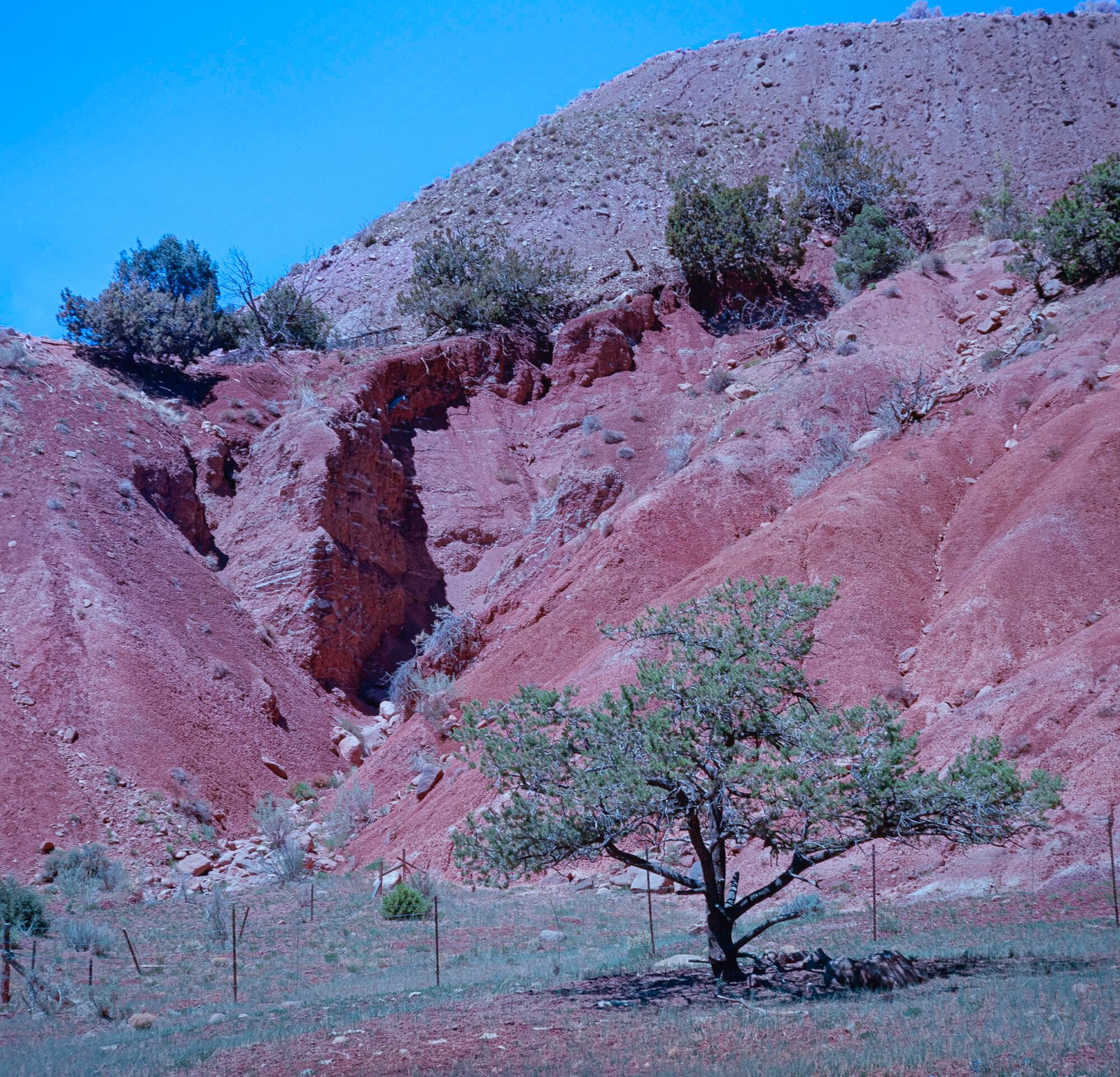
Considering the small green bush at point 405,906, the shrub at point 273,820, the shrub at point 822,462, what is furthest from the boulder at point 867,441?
the shrub at point 273,820

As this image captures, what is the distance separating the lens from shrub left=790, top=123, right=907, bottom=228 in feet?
161

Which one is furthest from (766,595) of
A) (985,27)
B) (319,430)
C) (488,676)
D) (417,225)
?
(985,27)

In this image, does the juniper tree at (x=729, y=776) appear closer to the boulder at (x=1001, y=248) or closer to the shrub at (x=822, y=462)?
the shrub at (x=822, y=462)

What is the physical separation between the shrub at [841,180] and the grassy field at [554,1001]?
38.0m

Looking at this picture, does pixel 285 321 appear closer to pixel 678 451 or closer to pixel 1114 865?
pixel 678 451

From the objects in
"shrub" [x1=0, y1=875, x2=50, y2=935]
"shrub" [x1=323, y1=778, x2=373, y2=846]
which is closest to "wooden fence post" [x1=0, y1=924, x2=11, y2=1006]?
"shrub" [x1=0, y1=875, x2=50, y2=935]

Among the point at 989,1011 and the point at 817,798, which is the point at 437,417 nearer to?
the point at 817,798

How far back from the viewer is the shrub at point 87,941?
18125 mm

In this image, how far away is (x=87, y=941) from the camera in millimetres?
18266

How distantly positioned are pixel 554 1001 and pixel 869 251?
124 ft

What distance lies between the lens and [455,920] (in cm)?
2038

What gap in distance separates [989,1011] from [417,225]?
5880 cm

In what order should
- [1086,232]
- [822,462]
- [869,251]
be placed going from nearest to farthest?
[822,462]
[1086,232]
[869,251]

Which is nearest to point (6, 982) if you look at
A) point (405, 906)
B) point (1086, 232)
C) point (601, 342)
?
point (405, 906)
